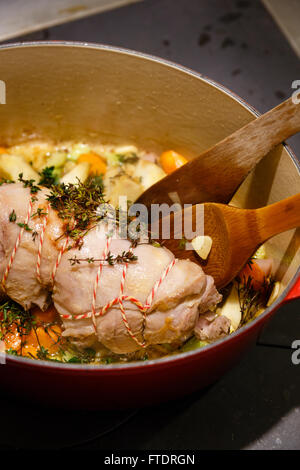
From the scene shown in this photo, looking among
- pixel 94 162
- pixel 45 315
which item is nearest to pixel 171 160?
pixel 94 162

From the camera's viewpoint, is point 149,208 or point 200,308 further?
point 149,208

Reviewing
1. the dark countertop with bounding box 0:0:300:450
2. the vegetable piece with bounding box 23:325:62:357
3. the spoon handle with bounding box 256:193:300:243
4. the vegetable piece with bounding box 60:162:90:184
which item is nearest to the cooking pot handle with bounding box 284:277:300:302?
the spoon handle with bounding box 256:193:300:243

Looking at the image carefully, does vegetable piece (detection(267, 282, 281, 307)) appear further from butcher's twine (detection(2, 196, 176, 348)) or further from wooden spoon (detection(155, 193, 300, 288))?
butcher's twine (detection(2, 196, 176, 348))

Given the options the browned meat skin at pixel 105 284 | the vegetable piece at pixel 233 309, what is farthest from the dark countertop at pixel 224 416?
the browned meat skin at pixel 105 284

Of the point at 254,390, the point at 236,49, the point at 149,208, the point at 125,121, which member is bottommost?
the point at 254,390
